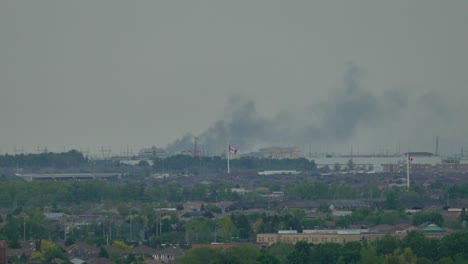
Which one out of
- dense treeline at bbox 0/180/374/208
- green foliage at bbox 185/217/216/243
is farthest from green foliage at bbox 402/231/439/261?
dense treeline at bbox 0/180/374/208

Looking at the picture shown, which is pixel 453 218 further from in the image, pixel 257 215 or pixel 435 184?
pixel 435 184

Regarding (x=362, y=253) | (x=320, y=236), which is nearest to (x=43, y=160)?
(x=320, y=236)

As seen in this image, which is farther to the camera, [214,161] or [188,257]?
[214,161]

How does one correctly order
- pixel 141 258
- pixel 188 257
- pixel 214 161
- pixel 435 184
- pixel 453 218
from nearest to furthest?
pixel 188 257
pixel 141 258
pixel 453 218
pixel 435 184
pixel 214 161

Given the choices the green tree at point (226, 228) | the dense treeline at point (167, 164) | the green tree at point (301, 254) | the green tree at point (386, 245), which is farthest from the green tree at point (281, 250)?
the dense treeline at point (167, 164)

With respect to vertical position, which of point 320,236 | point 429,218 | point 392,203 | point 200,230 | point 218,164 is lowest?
point 320,236

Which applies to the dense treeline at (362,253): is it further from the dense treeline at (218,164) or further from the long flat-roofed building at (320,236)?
the dense treeline at (218,164)

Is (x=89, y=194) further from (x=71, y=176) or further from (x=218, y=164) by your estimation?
(x=218, y=164)

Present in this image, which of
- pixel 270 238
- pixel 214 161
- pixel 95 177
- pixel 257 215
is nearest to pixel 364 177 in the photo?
pixel 95 177
